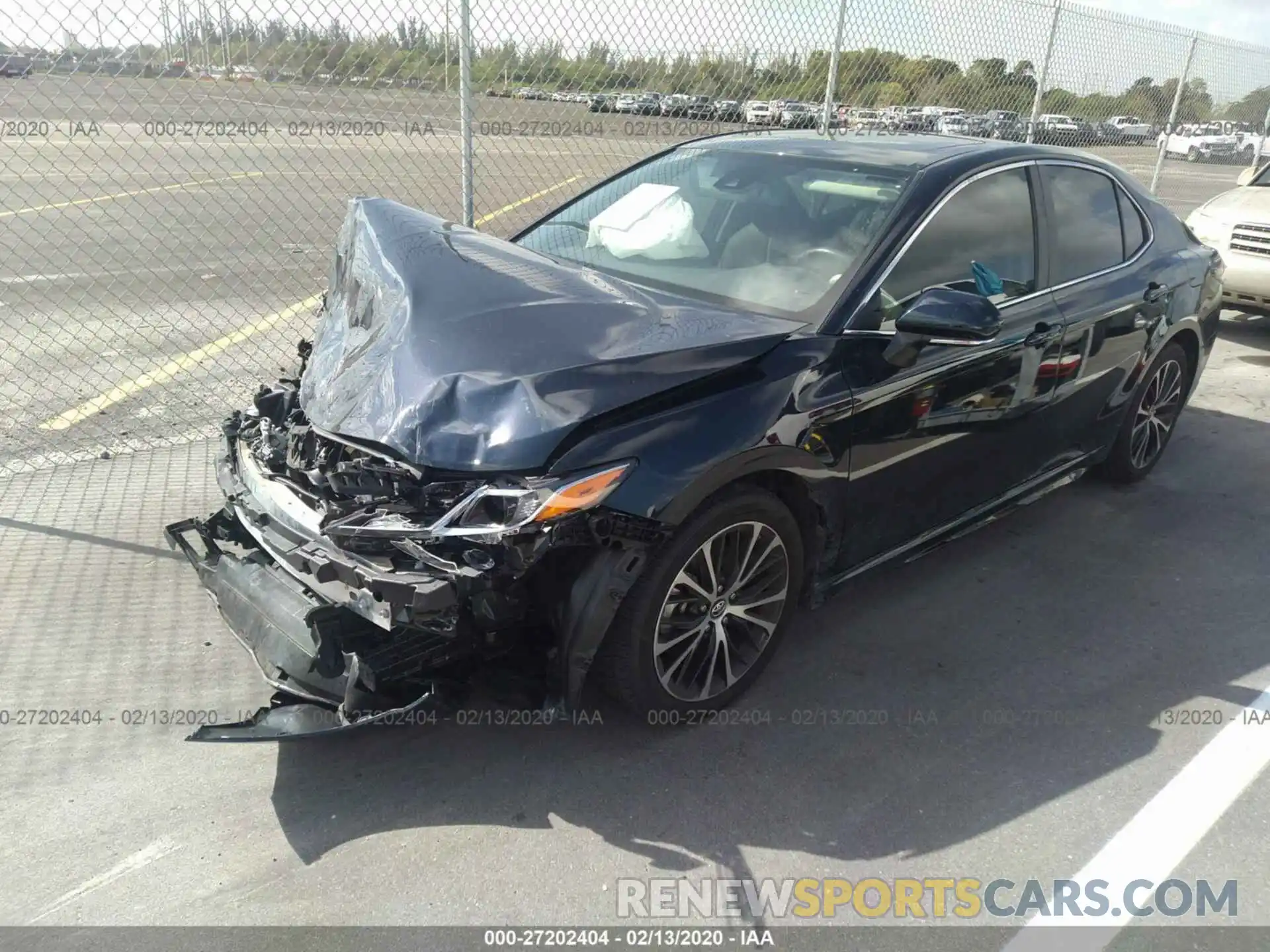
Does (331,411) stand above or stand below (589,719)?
above

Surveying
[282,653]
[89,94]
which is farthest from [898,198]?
[89,94]

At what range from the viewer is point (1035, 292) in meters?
3.96

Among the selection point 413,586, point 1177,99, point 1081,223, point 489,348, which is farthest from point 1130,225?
point 1177,99

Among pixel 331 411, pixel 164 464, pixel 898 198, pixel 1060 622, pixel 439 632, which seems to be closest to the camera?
pixel 439 632

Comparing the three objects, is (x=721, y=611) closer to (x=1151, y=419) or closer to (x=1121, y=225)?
(x=1121, y=225)

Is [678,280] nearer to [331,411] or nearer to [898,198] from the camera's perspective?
[898,198]

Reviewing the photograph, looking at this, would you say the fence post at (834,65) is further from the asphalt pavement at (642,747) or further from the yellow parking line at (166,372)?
the yellow parking line at (166,372)

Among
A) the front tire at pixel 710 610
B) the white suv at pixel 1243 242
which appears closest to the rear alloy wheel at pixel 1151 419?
the front tire at pixel 710 610

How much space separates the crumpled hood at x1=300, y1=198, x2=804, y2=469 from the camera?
106 inches

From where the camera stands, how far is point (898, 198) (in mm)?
3500

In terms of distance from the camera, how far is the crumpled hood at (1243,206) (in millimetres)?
8367

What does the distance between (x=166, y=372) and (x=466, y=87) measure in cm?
276

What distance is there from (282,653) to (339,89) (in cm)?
481

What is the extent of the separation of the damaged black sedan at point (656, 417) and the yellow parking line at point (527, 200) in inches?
290
